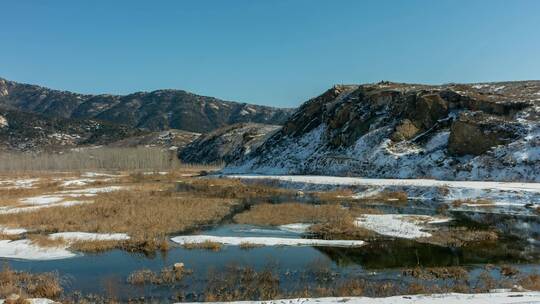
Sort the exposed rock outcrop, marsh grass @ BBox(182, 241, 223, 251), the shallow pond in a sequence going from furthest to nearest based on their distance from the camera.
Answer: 1. the exposed rock outcrop
2. marsh grass @ BBox(182, 241, 223, 251)
3. the shallow pond

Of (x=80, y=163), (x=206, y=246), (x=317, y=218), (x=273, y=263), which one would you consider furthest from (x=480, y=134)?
(x=80, y=163)

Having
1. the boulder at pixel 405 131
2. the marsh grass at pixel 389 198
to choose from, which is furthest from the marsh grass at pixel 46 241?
the boulder at pixel 405 131

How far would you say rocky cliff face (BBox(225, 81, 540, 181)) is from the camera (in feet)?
205

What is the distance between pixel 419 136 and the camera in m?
78.3

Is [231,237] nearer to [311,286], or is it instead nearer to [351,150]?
[311,286]

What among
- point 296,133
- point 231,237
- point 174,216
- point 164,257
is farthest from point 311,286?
point 296,133

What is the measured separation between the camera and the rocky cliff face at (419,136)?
62500mm

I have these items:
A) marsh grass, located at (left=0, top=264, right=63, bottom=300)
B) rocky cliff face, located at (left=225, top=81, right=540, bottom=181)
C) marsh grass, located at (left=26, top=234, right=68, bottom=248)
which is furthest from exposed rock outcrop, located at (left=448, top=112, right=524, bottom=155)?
marsh grass, located at (left=0, top=264, right=63, bottom=300)

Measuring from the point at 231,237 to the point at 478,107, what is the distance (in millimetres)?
60814

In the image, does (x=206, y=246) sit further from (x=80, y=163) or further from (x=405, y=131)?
(x=80, y=163)

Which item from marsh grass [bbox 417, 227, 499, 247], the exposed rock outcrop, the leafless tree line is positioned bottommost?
marsh grass [bbox 417, 227, 499, 247]

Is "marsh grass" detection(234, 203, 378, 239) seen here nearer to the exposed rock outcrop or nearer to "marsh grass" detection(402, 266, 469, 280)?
"marsh grass" detection(402, 266, 469, 280)

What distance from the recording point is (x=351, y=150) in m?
86.6

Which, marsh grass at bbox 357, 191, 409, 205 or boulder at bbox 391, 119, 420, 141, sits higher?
boulder at bbox 391, 119, 420, 141
